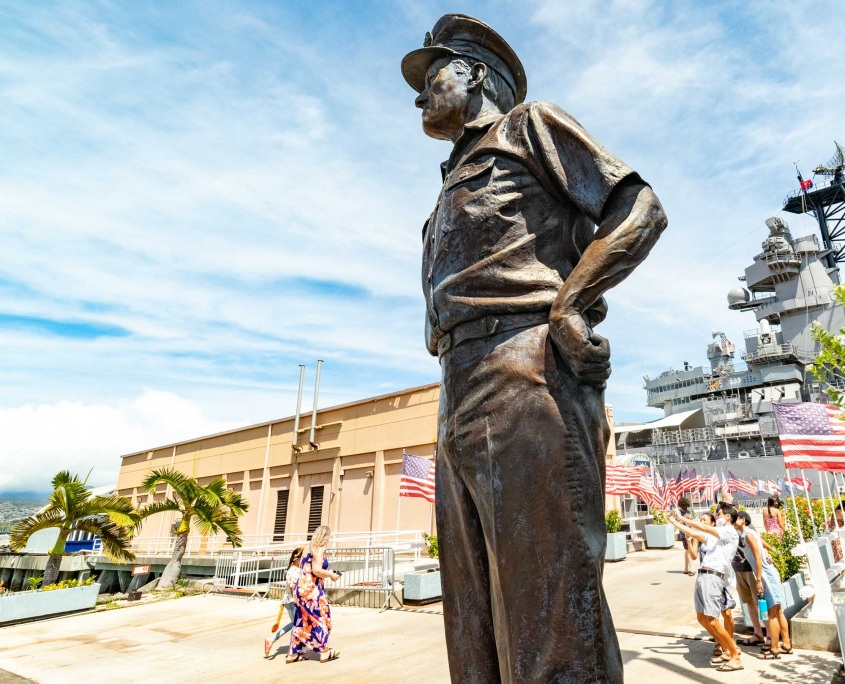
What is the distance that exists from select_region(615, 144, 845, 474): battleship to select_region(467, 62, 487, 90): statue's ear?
129ft

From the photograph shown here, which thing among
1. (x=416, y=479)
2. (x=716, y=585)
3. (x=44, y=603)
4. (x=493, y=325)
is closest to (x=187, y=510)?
(x=44, y=603)

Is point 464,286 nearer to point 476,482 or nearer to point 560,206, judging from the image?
point 560,206

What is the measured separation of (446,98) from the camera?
7.45 ft

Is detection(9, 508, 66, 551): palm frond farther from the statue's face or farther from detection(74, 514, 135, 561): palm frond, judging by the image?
the statue's face

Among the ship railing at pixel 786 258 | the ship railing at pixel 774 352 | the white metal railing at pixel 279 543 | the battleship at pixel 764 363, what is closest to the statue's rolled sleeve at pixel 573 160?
Result: the white metal railing at pixel 279 543

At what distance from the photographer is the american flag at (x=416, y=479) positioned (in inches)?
557

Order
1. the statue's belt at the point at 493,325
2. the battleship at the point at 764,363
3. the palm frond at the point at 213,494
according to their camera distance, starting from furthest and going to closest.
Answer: the battleship at the point at 764,363, the palm frond at the point at 213,494, the statue's belt at the point at 493,325

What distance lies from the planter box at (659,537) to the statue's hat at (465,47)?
2098 centimetres

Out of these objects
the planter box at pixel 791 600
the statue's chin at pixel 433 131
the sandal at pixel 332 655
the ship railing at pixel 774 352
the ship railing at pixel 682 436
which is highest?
the ship railing at pixel 774 352

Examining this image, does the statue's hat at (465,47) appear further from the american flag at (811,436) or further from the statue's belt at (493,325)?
the american flag at (811,436)

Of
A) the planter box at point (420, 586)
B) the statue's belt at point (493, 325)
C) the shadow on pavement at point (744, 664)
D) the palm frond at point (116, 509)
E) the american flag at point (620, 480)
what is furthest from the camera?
the american flag at point (620, 480)

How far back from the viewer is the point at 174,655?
751 cm

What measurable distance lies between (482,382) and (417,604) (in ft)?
33.5

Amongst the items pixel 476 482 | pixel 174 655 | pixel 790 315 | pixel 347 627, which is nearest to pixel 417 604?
pixel 347 627
